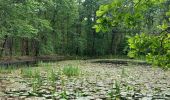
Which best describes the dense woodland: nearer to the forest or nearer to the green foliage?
the forest

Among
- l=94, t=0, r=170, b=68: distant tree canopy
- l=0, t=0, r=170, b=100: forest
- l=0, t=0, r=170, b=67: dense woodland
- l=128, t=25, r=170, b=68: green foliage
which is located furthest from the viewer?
l=0, t=0, r=170, b=67: dense woodland

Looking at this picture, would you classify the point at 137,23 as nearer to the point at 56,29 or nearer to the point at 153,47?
the point at 153,47

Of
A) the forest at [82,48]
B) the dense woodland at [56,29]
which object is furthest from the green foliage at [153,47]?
the dense woodland at [56,29]

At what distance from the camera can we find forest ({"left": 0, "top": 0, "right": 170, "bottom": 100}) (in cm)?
481

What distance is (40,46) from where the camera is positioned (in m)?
49.3

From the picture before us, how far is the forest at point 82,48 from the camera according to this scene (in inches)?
189

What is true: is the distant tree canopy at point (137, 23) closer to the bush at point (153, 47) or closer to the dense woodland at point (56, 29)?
the bush at point (153, 47)

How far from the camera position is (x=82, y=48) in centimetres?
6094

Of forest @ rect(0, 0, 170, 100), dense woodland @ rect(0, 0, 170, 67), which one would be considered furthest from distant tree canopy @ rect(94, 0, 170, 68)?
dense woodland @ rect(0, 0, 170, 67)

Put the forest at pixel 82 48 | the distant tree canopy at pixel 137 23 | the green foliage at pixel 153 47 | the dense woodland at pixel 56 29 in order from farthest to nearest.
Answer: the dense woodland at pixel 56 29, the green foliage at pixel 153 47, the forest at pixel 82 48, the distant tree canopy at pixel 137 23

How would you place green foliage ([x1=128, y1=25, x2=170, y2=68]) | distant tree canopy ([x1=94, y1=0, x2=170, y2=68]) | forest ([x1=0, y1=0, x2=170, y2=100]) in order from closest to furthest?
distant tree canopy ([x1=94, y1=0, x2=170, y2=68]) < forest ([x1=0, y1=0, x2=170, y2=100]) < green foliage ([x1=128, y1=25, x2=170, y2=68])

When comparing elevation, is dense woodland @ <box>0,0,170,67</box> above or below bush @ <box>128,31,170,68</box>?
above

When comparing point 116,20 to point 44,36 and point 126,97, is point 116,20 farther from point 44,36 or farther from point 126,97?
point 44,36

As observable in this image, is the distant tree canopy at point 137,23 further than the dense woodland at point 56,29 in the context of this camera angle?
No
